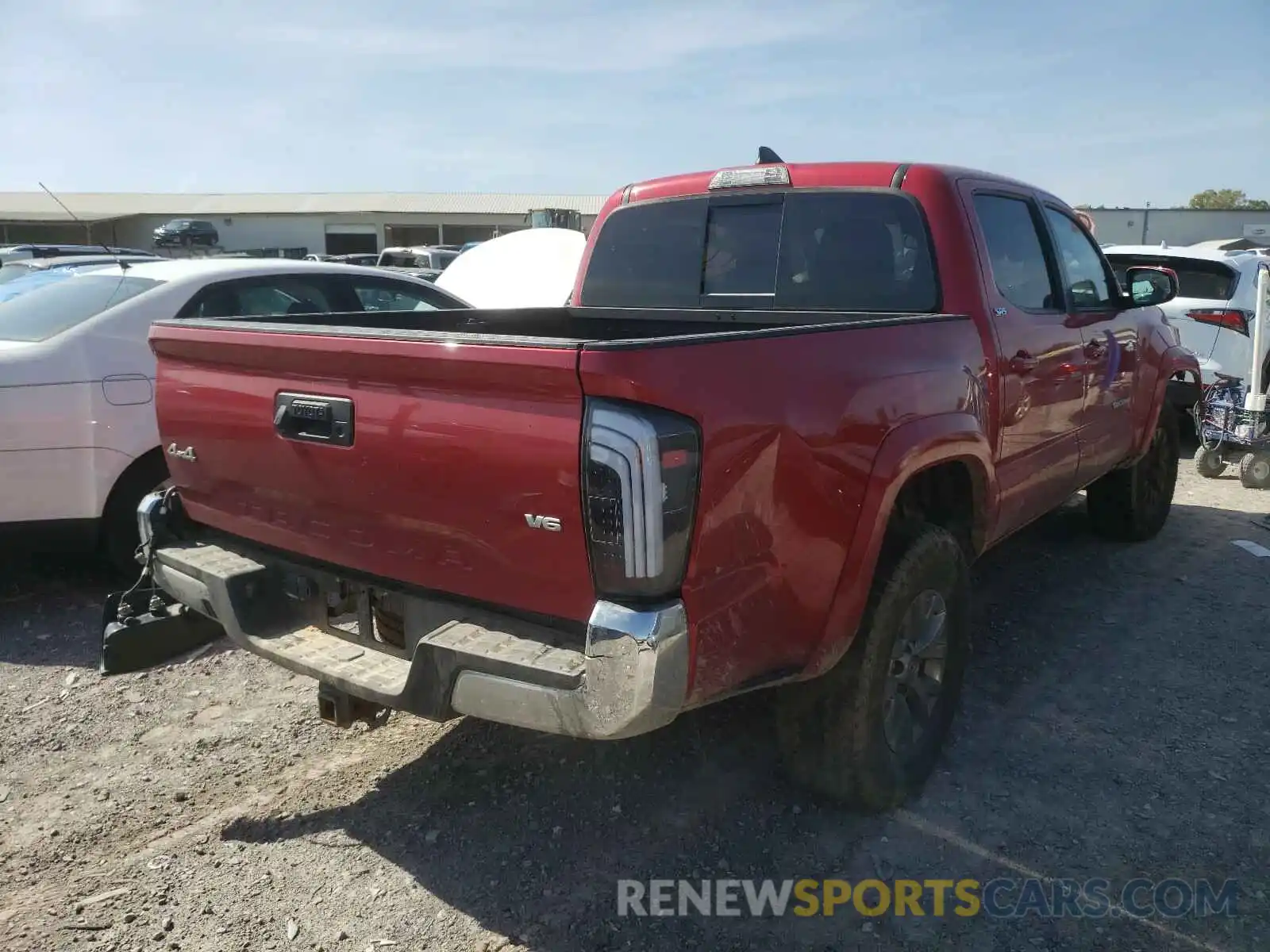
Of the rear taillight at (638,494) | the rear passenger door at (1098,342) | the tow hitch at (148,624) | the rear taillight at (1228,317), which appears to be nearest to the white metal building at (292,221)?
the rear taillight at (1228,317)

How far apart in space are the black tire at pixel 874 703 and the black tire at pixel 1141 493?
314cm

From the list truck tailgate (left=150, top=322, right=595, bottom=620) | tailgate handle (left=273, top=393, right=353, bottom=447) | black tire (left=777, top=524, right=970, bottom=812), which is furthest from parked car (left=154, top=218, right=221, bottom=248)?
black tire (left=777, top=524, right=970, bottom=812)

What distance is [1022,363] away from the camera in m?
3.78

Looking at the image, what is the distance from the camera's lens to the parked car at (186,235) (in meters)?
32.0

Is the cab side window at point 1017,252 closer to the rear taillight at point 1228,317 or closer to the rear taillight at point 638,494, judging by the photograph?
the rear taillight at point 638,494

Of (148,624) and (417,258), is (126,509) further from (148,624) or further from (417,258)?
(417,258)

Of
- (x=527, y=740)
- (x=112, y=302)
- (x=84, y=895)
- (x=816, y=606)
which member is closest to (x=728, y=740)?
(x=527, y=740)

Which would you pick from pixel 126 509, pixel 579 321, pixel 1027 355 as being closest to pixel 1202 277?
pixel 1027 355

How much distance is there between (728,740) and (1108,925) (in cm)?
136

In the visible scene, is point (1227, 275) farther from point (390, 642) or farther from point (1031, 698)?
point (390, 642)

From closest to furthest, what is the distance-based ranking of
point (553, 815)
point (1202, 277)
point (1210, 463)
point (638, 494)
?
point (638, 494) → point (553, 815) → point (1210, 463) → point (1202, 277)

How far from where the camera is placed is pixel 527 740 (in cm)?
361

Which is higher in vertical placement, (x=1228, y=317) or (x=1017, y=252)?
(x=1017, y=252)

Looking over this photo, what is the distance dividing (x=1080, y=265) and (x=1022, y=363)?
131 centimetres
